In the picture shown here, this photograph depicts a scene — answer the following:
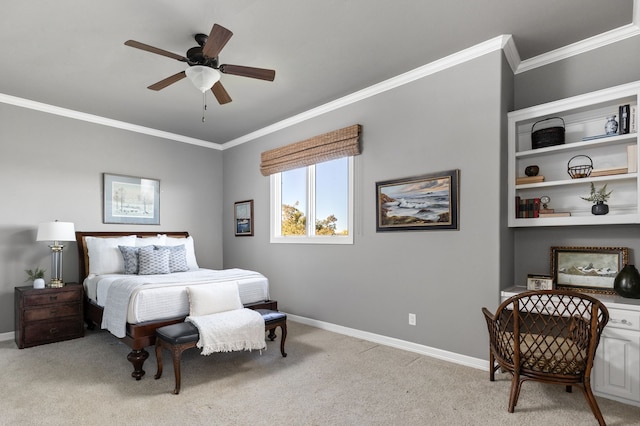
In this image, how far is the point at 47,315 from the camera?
12.3 ft

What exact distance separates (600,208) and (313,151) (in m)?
2.90

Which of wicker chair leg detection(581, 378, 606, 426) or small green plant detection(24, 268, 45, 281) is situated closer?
wicker chair leg detection(581, 378, 606, 426)

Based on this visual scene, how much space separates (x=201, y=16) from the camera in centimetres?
255

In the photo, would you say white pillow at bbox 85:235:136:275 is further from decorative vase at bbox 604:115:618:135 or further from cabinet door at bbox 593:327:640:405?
decorative vase at bbox 604:115:618:135

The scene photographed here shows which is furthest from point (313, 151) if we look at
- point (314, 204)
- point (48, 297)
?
point (48, 297)

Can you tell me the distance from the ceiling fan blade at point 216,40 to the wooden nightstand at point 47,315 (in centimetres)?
313

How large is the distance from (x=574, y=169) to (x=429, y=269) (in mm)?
1447

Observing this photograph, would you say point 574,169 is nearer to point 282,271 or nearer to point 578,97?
point 578,97

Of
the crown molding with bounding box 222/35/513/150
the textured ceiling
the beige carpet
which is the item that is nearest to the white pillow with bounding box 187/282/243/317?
the beige carpet

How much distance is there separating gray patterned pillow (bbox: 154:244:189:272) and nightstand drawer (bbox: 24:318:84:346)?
1.11 m

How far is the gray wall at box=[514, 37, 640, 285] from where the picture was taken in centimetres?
272

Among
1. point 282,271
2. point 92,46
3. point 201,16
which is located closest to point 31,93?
point 92,46

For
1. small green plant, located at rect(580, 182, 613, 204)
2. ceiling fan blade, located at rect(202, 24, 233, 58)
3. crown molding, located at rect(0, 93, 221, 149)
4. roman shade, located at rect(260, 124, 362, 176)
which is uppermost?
crown molding, located at rect(0, 93, 221, 149)

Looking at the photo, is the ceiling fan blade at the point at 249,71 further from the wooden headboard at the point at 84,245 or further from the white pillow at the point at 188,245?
the wooden headboard at the point at 84,245
